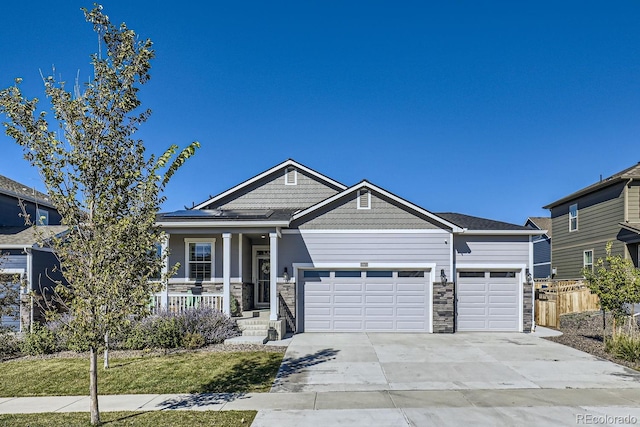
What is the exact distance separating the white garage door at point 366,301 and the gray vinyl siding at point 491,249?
1456 millimetres

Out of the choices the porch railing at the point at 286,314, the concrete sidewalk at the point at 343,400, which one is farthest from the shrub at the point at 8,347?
the porch railing at the point at 286,314

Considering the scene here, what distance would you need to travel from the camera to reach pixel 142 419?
618cm

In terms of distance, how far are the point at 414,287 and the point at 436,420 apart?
26.2ft

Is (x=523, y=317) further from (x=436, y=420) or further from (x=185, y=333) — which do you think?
(x=185, y=333)

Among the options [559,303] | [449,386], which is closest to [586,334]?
[559,303]

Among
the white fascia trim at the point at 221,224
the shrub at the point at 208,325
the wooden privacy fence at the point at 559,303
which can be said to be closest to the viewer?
the shrub at the point at 208,325

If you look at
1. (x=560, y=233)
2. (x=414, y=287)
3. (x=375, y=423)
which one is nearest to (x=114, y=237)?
(x=375, y=423)

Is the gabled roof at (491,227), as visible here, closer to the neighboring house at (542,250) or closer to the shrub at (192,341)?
the shrub at (192,341)

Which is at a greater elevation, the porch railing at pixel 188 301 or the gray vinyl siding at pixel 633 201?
the gray vinyl siding at pixel 633 201

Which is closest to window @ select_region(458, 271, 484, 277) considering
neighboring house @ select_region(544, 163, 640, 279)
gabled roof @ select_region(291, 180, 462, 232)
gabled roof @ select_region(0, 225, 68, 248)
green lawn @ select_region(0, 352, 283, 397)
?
gabled roof @ select_region(291, 180, 462, 232)

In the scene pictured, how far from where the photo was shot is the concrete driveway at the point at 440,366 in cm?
787

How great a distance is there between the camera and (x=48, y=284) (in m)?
15.0

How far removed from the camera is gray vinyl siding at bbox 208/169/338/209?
17500 millimetres

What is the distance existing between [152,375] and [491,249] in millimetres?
10958
